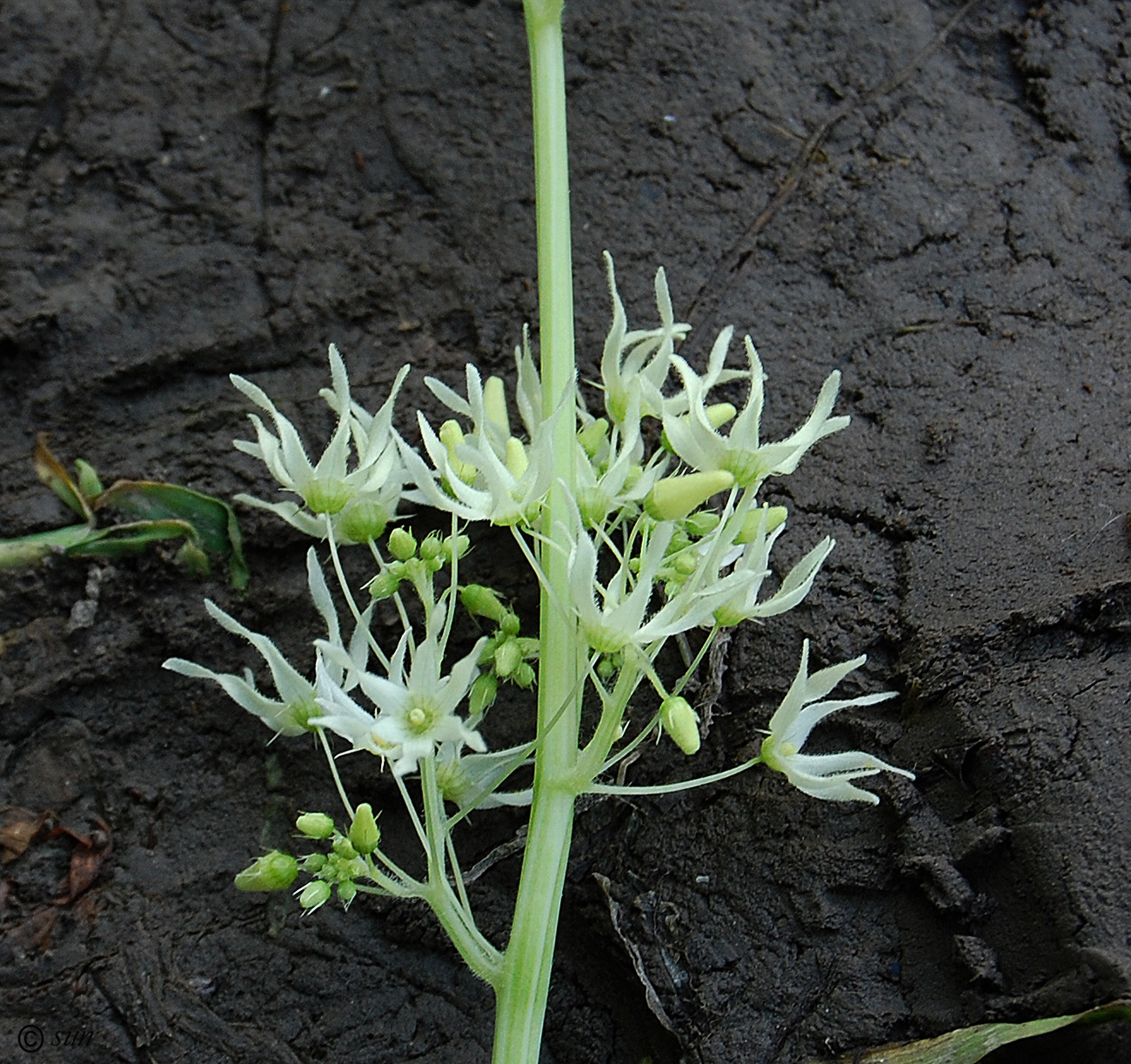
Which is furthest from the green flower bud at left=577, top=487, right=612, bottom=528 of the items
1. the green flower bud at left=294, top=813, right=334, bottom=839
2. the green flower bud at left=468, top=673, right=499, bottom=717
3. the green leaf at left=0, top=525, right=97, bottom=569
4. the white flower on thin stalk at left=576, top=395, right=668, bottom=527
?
the green leaf at left=0, top=525, right=97, bottom=569

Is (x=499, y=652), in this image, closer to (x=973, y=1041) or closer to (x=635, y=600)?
(x=635, y=600)

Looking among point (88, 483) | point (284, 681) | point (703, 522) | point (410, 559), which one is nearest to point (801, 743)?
point (703, 522)

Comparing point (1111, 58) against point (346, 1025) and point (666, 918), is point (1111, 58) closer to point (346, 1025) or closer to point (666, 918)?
point (666, 918)

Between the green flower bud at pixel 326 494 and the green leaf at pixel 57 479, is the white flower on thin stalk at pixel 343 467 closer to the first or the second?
the green flower bud at pixel 326 494

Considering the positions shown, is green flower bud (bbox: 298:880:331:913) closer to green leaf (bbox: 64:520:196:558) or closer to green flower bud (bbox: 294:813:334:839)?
green flower bud (bbox: 294:813:334:839)

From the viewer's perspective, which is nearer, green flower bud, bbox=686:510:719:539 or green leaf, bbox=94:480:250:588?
green flower bud, bbox=686:510:719:539

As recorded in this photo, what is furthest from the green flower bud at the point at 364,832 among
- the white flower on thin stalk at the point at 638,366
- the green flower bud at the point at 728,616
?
the white flower on thin stalk at the point at 638,366
